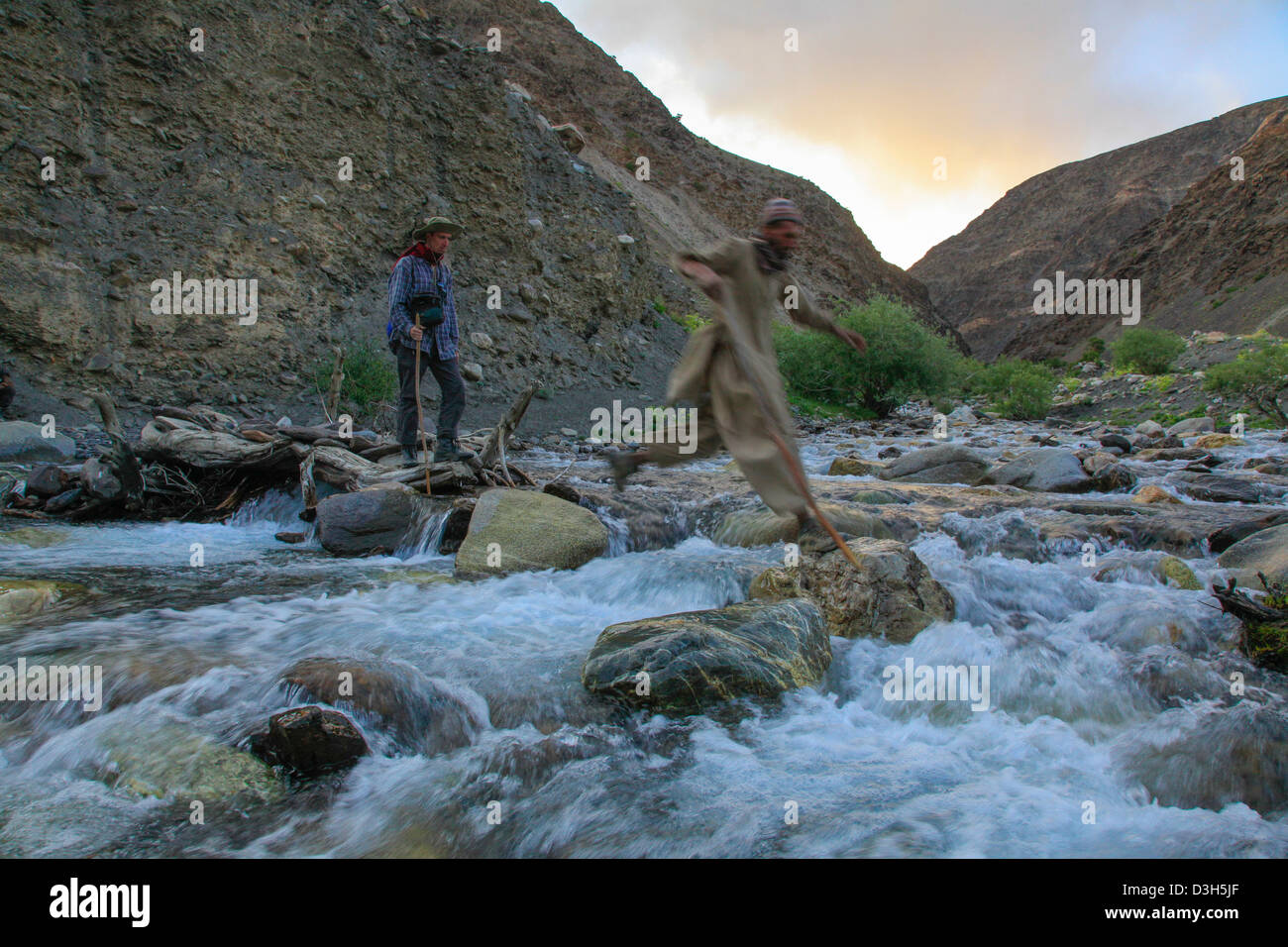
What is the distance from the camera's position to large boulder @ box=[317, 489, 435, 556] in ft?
20.6

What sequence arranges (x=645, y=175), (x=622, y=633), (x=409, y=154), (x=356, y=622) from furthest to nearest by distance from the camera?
(x=645, y=175) → (x=409, y=154) → (x=356, y=622) → (x=622, y=633)

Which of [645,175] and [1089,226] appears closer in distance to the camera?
[645,175]

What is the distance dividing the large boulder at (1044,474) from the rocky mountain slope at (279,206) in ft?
28.9

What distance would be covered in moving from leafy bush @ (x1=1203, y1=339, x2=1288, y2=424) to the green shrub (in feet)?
57.0

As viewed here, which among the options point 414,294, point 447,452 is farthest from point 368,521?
point 414,294

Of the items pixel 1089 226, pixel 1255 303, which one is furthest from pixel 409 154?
pixel 1089 226

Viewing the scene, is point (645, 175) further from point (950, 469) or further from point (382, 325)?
point (950, 469)

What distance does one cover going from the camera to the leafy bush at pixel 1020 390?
22859 mm

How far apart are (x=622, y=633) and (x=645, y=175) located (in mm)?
45950

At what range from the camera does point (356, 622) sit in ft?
14.3

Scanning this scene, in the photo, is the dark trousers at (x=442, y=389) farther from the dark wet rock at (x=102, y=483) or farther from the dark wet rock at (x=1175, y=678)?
the dark wet rock at (x=1175, y=678)

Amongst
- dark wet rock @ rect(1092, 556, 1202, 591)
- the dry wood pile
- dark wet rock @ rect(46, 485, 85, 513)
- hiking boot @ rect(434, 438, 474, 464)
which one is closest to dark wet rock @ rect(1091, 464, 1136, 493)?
dark wet rock @ rect(1092, 556, 1202, 591)

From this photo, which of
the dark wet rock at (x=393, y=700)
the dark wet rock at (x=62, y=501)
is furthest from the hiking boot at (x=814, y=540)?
the dark wet rock at (x=62, y=501)

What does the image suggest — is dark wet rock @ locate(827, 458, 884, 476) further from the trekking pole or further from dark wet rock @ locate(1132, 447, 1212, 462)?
the trekking pole
